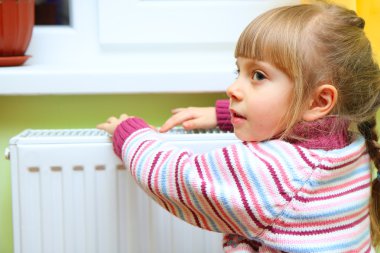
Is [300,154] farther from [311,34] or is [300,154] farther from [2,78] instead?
[2,78]

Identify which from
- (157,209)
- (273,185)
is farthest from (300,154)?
(157,209)

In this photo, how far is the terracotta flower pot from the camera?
116 centimetres

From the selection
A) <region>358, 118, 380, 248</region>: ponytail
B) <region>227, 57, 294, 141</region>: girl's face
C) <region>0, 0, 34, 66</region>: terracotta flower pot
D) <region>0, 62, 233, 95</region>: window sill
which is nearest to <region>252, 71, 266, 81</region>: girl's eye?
<region>227, 57, 294, 141</region>: girl's face

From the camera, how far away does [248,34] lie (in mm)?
856

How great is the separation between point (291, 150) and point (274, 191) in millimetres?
60

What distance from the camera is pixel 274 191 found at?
816 millimetres

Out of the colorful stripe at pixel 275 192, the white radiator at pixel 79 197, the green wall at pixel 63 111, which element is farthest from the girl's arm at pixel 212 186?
the green wall at pixel 63 111

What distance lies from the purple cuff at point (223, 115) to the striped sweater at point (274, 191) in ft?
0.82

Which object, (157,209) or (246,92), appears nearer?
(246,92)

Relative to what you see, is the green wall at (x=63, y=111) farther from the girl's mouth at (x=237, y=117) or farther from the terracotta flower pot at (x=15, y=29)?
the girl's mouth at (x=237, y=117)

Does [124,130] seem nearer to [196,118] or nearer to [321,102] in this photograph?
[196,118]

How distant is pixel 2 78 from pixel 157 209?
0.38 meters

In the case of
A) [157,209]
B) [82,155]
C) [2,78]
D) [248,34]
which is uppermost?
[248,34]

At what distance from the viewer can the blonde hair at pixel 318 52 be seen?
0.82 m
